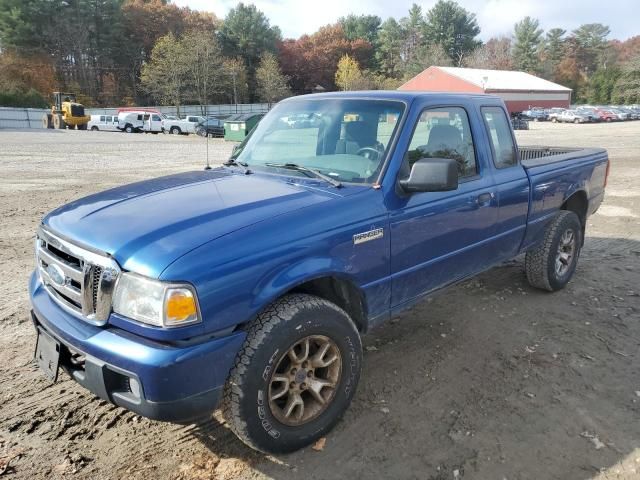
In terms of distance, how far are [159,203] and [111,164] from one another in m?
14.5

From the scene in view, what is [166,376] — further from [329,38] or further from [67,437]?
[329,38]

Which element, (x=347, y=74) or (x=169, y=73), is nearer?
(x=169, y=73)

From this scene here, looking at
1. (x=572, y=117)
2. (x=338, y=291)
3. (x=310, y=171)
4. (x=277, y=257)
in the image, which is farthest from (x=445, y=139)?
(x=572, y=117)

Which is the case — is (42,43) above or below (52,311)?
above

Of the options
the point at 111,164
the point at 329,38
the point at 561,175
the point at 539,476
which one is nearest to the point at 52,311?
the point at 539,476

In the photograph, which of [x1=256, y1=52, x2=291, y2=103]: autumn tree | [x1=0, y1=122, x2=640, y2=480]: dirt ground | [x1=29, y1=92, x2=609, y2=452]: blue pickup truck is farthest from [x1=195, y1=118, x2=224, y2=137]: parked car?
[x1=256, y1=52, x2=291, y2=103]: autumn tree

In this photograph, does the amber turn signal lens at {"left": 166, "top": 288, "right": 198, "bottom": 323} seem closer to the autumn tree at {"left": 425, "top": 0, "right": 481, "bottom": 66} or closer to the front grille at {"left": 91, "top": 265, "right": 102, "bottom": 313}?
the front grille at {"left": 91, "top": 265, "right": 102, "bottom": 313}

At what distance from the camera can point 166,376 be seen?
2.20 meters

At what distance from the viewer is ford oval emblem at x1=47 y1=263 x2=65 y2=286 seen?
2.66m

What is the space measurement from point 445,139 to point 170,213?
2084 millimetres

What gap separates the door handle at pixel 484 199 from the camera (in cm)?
379

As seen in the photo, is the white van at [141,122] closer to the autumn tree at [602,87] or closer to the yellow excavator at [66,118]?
the yellow excavator at [66,118]

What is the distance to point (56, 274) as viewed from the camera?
2.71 meters

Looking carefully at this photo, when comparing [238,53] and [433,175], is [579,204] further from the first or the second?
[238,53]
